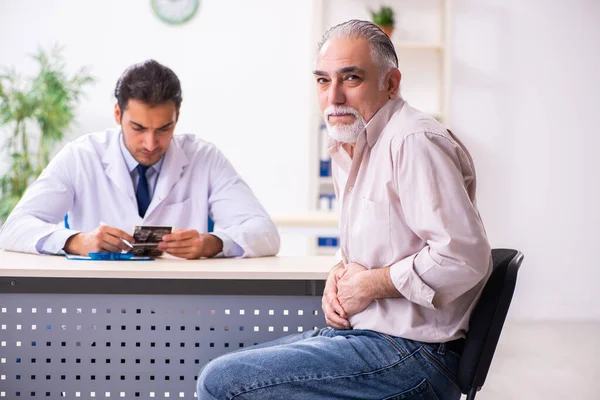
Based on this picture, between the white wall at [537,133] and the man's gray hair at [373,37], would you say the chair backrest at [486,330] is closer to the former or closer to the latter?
the man's gray hair at [373,37]

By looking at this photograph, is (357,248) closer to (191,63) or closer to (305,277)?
(305,277)

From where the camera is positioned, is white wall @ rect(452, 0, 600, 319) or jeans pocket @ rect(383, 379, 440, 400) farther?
white wall @ rect(452, 0, 600, 319)

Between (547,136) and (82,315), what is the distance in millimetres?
4541

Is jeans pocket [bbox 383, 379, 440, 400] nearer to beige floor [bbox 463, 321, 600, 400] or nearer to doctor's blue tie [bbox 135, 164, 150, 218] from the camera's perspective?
doctor's blue tie [bbox 135, 164, 150, 218]

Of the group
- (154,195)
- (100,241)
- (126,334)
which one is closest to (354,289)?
(126,334)

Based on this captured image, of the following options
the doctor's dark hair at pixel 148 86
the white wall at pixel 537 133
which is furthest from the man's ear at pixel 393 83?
the white wall at pixel 537 133

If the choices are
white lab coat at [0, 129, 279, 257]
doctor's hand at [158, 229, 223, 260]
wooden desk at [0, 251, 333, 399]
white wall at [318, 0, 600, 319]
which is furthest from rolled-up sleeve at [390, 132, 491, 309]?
white wall at [318, 0, 600, 319]

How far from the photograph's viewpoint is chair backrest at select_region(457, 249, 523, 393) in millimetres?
1646

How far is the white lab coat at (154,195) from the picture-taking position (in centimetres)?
269

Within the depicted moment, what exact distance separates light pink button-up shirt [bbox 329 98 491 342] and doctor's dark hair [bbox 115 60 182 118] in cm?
114

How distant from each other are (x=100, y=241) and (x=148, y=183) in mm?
592

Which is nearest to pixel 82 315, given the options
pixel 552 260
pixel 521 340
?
pixel 521 340

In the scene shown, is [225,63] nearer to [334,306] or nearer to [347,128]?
[347,128]

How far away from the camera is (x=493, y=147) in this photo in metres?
5.72
